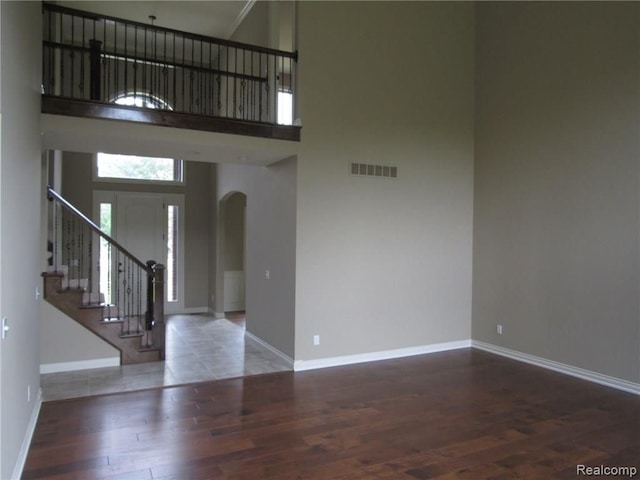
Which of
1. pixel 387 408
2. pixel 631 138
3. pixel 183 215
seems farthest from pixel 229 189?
pixel 631 138

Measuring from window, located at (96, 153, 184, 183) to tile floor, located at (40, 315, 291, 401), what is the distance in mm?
3424

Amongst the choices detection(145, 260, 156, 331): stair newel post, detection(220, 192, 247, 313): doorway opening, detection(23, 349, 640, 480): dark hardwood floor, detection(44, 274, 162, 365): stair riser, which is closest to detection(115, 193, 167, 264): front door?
detection(220, 192, 247, 313): doorway opening

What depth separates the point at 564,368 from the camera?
5.19m

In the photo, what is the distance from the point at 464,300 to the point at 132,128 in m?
4.90

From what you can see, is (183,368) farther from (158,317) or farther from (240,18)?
(240,18)

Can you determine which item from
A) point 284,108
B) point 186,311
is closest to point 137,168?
point 186,311

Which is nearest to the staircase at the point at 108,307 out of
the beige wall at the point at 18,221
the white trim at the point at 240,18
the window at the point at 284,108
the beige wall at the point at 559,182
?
the beige wall at the point at 18,221

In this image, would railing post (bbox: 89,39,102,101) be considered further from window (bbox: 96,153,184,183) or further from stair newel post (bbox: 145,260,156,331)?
window (bbox: 96,153,184,183)

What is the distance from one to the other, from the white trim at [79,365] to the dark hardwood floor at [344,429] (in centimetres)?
105

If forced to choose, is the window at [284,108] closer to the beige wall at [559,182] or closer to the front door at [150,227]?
the beige wall at [559,182]

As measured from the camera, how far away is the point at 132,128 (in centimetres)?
452

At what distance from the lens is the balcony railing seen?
181 inches

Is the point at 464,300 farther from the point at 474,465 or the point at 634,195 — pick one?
the point at 474,465

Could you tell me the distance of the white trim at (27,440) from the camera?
2.85 meters
